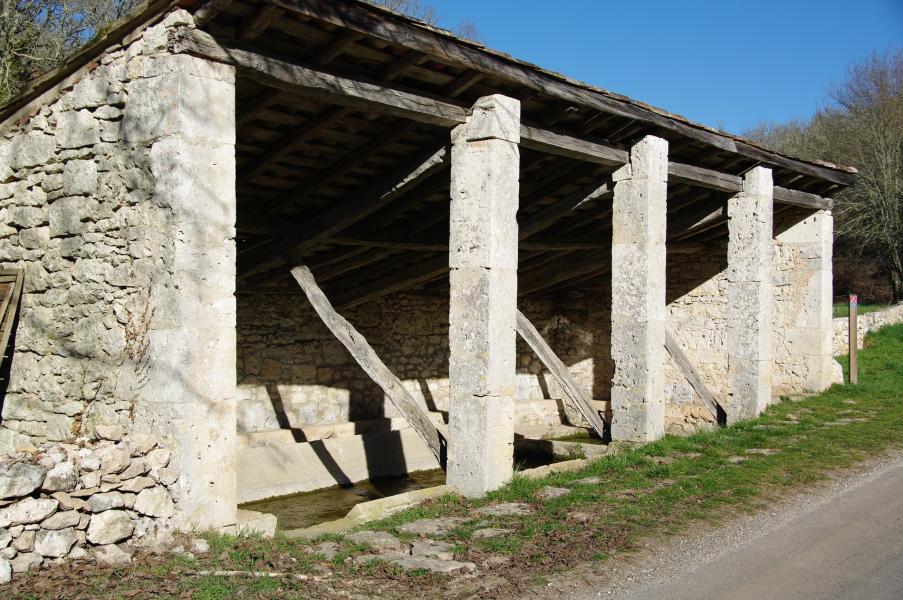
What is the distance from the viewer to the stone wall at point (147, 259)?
4.88 m

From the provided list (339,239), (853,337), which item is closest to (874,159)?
(853,337)

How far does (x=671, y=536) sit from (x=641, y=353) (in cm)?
350

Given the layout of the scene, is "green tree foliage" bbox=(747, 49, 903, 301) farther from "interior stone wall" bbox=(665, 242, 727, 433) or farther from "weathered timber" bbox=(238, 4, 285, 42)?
"weathered timber" bbox=(238, 4, 285, 42)

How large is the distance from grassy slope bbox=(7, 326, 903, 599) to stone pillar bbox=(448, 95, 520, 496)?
0.41m

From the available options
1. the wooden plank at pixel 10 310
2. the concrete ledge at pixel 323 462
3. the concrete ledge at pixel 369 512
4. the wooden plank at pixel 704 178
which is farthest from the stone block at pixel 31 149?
the wooden plank at pixel 704 178

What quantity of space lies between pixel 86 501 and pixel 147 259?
1.49m

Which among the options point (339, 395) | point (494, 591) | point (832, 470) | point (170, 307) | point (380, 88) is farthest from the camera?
point (339, 395)

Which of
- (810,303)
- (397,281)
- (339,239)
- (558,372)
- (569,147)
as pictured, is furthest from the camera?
(810,303)

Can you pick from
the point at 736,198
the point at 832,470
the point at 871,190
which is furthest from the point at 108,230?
the point at 871,190

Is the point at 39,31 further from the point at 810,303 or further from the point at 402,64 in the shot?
the point at 810,303

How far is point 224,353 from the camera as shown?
5.00 m

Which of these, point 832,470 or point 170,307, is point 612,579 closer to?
point 170,307

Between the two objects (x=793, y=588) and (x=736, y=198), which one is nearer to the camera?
(x=793, y=588)

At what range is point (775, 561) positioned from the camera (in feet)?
16.2
